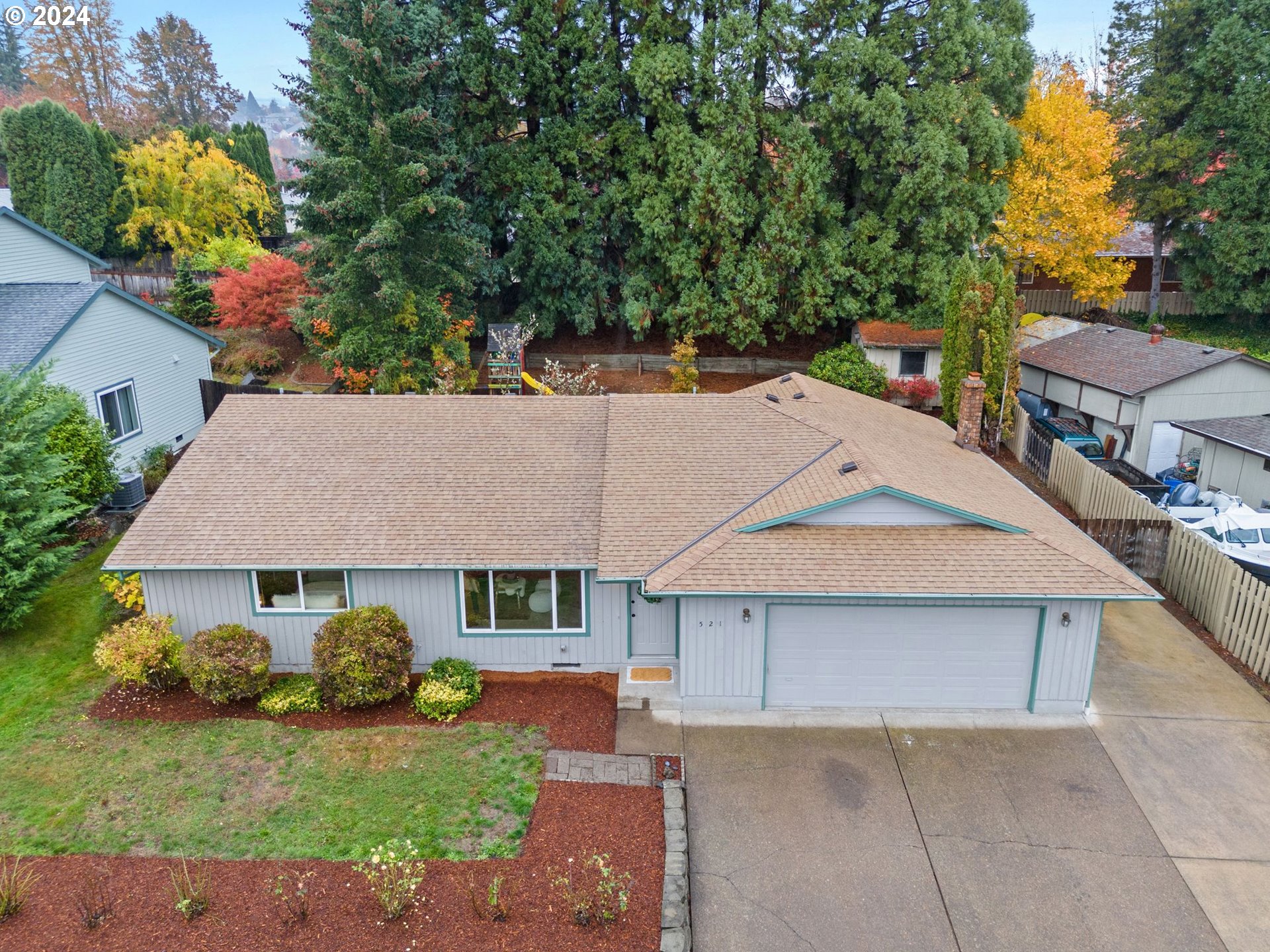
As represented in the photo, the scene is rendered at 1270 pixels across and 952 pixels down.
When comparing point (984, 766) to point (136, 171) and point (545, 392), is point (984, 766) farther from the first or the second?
point (136, 171)

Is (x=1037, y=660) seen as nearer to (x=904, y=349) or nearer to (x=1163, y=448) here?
(x=1163, y=448)

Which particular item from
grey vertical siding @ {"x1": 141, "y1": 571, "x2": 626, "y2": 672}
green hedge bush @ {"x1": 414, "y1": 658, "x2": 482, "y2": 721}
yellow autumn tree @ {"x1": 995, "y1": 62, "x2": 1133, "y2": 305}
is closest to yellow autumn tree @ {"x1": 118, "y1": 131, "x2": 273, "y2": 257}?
grey vertical siding @ {"x1": 141, "y1": 571, "x2": 626, "y2": 672}

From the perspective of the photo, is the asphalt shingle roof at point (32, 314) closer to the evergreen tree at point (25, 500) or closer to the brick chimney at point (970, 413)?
the evergreen tree at point (25, 500)

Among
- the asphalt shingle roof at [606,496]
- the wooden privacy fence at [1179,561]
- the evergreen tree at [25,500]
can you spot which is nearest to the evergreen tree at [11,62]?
the evergreen tree at [25,500]

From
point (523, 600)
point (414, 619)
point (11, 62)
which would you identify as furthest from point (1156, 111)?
point (11, 62)

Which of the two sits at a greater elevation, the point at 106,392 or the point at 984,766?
the point at 106,392

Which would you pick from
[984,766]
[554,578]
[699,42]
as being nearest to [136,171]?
[699,42]

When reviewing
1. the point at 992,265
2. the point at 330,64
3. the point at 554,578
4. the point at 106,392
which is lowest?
the point at 554,578
